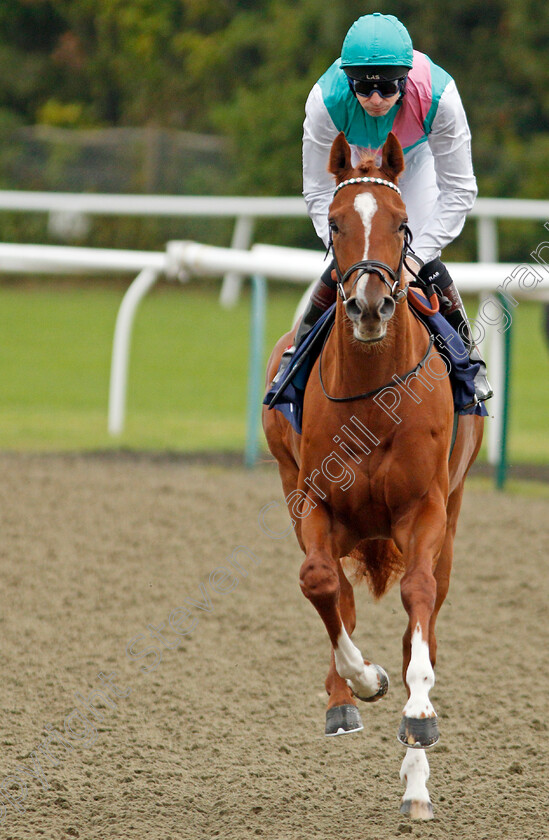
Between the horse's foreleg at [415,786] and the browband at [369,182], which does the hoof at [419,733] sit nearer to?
the horse's foreleg at [415,786]

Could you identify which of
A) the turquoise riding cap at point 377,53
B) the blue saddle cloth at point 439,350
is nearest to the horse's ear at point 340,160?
the turquoise riding cap at point 377,53

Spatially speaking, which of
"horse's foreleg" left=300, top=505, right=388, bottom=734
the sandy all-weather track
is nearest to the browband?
"horse's foreleg" left=300, top=505, right=388, bottom=734

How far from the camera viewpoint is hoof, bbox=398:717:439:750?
322 centimetres

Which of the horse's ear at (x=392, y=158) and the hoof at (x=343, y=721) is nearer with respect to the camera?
the horse's ear at (x=392, y=158)

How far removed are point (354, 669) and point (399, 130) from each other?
1.74m

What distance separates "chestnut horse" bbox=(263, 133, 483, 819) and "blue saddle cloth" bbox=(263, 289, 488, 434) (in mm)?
102

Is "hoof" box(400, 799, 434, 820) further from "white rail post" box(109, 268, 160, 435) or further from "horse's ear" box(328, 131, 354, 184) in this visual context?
"white rail post" box(109, 268, 160, 435)

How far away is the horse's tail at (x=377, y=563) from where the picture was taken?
13.5 ft

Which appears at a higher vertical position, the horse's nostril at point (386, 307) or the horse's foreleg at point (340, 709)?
the horse's nostril at point (386, 307)

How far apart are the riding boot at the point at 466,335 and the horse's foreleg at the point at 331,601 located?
32.0 inches

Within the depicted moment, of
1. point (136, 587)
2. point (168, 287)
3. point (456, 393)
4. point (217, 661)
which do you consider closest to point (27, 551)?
point (136, 587)

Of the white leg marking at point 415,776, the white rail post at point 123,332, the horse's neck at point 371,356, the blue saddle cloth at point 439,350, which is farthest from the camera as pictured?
the white rail post at point 123,332

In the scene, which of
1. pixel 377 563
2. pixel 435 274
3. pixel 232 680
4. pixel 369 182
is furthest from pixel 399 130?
pixel 232 680

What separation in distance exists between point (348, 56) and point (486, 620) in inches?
111
